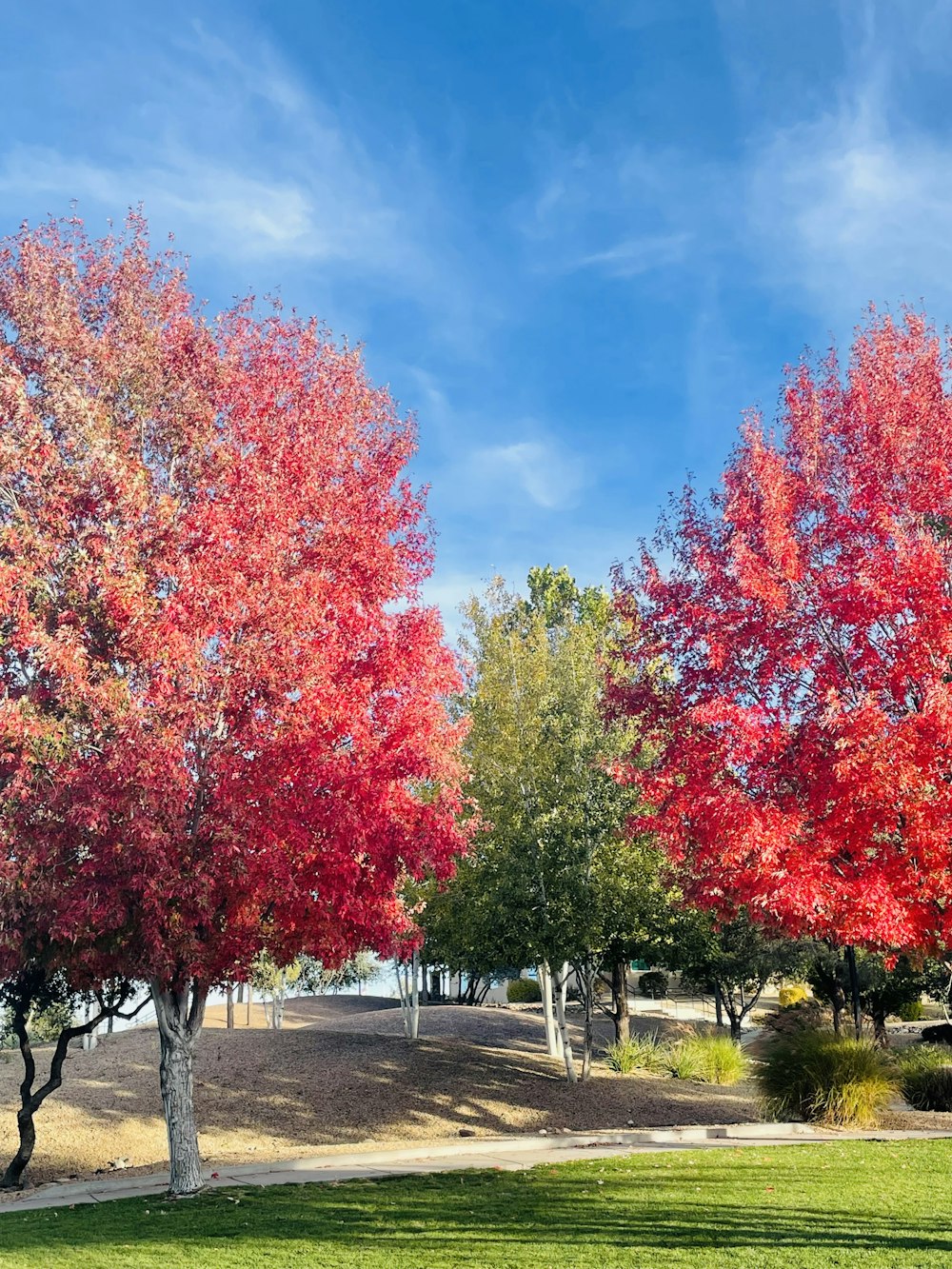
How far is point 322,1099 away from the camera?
21641 millimetres

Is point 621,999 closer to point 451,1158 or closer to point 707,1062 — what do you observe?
point 707,1062

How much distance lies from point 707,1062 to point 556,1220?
1652cm

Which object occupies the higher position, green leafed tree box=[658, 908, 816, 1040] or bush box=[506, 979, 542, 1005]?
green leafed tree box=[658, 908, 816, 1040]

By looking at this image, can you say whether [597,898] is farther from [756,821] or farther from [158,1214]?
[158,1214]

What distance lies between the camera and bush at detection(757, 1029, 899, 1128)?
1747 centimetres

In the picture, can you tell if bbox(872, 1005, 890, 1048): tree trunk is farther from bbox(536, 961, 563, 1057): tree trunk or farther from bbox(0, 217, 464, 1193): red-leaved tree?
bbox(0, 217, 464, 1193): red-leaved tree

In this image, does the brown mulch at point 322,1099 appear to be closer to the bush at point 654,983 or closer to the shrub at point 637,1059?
the shrub at point 637,1059

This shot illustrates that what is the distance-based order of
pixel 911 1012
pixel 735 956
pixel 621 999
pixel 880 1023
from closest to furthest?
pixel 621 999 < pixel 735 956 < pixel 880 1023 < pixel 911 1012

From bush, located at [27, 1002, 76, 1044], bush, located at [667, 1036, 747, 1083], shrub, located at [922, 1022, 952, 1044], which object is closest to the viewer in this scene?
bush, located at [27, 1002, 76, 1044]

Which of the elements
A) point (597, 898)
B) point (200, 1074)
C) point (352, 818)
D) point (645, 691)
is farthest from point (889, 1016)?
point (352, 818)

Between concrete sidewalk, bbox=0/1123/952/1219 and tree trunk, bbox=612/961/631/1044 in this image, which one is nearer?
concrete sidewalk, bbox=0/1123/952/1219

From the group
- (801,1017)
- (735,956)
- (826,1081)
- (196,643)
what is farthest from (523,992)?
(196,643)

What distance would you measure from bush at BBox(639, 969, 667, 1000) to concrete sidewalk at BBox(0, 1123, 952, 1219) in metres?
28.6

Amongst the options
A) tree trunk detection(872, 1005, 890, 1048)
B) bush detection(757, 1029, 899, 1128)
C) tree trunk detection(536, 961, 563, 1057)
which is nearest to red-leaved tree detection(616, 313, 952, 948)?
bush detection(757, 1029, 899, 1128)
